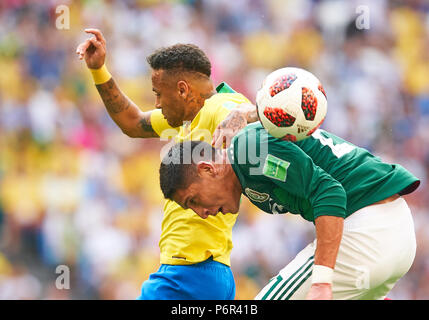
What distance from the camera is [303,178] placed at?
3889 mm

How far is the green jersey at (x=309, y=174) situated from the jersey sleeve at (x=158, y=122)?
164 cm

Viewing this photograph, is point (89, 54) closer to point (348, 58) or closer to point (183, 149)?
point (183, 149)

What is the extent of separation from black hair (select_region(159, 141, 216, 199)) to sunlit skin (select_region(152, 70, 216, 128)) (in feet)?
3.01

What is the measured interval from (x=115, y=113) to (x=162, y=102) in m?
0.87

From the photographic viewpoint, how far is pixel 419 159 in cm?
1066

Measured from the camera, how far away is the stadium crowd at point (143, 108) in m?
8.72

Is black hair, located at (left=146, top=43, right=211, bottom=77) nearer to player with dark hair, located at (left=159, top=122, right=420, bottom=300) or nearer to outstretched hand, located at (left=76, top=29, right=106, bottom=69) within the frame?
outstretched hand, located at (left=76, top=29, right=106, bottom=69)

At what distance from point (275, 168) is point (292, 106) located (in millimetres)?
356

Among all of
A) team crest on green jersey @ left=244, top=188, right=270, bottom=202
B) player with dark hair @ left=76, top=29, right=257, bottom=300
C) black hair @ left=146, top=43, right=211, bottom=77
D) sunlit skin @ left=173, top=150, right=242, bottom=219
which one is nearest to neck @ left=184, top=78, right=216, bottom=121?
player with dark hair @ left=76, top=29, right=257, bottom=300

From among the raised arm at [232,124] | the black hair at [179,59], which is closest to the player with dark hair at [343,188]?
the raised arm at [232,124]

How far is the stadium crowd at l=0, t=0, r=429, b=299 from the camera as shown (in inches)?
343

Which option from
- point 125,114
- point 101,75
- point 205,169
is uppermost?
A: point 101,75

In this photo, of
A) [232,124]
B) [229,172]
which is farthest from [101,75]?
[229,172]

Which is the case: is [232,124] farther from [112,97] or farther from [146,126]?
[112,97]
